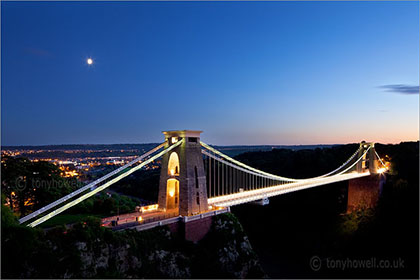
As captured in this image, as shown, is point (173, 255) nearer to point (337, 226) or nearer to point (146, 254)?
point (146, 254)

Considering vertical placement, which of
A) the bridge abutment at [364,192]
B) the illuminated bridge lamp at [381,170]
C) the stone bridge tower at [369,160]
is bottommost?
the bridge abutment at [364,192]

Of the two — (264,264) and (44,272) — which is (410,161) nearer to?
(264,264)

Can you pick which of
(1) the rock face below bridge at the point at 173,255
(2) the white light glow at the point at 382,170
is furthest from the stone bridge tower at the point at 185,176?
(2) the white light glow at the point at 382,170

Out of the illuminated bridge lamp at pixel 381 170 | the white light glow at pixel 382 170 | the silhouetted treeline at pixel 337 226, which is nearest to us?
the silhouetted treeline at pixel 337 226

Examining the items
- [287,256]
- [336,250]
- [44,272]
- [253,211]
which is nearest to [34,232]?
[44,272]

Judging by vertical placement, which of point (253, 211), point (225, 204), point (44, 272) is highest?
point (225, 204)

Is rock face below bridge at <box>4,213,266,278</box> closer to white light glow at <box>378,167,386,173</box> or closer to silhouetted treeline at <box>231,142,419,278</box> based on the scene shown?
silhouetted treeline at <box>231,142,419,278</box>

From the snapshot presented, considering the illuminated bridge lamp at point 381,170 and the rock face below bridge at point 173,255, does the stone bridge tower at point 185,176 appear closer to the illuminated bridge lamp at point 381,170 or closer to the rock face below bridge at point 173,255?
the rock face below bridge at point 173,255
